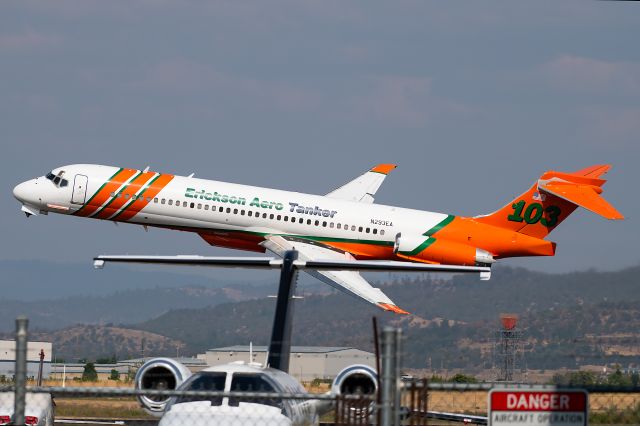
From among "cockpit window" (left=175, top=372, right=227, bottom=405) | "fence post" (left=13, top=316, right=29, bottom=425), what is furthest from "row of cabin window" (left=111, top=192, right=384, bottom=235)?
"fence post" (left=13, top=316, right=29, bottom=425)

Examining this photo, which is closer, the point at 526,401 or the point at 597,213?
the point at 526,401

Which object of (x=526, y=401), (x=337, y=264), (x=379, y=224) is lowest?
(x=526, y=401)


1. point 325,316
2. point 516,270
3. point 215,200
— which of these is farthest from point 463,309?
point 215,200

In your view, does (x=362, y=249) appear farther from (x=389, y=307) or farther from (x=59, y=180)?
(x=59, y=180)

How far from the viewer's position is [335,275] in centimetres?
4938

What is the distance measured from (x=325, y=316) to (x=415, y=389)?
174 meters

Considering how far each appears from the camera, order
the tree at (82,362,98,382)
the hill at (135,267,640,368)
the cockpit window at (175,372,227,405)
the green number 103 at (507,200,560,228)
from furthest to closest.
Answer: the hill at (135,267,640,368)
the tree at (82,362,98,382)
the green number 103 at (507,200,560,228)
the cockpit window at (175,372,227,405)

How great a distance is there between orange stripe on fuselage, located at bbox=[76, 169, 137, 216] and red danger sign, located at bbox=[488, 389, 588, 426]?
36518mm

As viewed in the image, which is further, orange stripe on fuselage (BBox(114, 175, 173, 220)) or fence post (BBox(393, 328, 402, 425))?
orange stripe on fuselage (BBox(114, 175, 173, 220))

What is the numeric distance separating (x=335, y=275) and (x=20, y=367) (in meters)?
36.0

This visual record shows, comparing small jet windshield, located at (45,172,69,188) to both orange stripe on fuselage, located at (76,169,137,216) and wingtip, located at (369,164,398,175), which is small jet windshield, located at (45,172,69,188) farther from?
wingtip, located at (369,164,398,175)

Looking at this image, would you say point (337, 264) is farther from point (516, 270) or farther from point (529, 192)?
point (516, 270)

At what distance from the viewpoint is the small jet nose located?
168ft

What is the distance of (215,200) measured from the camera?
49750 mm
